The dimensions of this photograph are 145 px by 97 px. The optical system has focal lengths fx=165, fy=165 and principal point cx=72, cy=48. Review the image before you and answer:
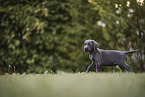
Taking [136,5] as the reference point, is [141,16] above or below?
below

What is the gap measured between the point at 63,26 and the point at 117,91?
137 inches

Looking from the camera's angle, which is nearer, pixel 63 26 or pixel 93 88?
pixel 93 88

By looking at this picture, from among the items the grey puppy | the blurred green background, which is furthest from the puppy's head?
the blurred green background

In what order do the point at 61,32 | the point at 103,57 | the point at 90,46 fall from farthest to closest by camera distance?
the point at 61,32, the point at 103,57, the point at 90,46

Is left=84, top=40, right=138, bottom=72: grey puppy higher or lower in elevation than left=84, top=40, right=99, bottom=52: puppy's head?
lower

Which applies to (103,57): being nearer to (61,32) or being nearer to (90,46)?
(90,46)

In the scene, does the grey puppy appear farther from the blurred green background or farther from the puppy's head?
the blurred green background

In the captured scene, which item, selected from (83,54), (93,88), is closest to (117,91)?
(93,88)

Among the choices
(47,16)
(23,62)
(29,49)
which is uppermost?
(47,16)

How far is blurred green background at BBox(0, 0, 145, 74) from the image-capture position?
4.70m

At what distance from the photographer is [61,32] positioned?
4.90m

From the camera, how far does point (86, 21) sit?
4.91 metres

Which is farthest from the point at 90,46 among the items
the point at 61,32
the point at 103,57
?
the point at 61,32

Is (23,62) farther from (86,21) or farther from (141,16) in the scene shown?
(141,16)
